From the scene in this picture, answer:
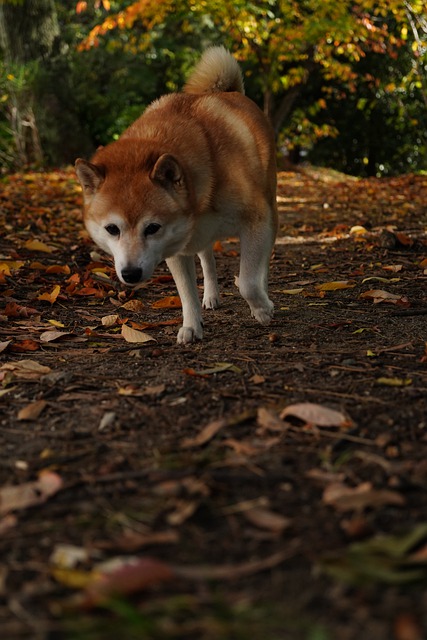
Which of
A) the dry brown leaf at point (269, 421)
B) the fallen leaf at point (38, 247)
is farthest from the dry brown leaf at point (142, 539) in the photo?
the fallen leaf at point (38, 247)

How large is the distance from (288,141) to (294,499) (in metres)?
16.6

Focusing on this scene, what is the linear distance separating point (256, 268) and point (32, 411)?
1.73 m

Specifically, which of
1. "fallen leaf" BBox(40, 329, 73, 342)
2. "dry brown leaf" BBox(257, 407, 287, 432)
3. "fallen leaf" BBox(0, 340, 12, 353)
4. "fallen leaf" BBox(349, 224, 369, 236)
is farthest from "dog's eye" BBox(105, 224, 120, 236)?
"fallen leaf" BBox(349, 224, 369, 236)

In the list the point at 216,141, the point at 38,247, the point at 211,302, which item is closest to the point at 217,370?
the point at 216,141

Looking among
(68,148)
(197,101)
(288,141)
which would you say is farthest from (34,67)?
(197,101)

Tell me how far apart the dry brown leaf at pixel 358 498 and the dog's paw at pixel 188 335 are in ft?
6.38

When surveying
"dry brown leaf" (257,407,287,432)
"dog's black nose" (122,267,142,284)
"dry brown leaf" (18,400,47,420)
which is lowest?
"dry brown leaf" (18,400,47,420)

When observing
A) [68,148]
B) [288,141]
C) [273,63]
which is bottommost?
[288,141]

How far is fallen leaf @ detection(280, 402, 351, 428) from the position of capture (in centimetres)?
238

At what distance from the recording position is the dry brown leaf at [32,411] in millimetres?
2637

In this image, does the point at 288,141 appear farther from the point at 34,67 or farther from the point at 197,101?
the point at 197,101

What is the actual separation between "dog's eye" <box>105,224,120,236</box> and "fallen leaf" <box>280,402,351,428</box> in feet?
4.82

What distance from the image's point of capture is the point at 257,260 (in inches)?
158

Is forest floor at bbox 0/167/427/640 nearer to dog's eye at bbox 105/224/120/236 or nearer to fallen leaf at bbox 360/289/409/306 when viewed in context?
fallen leaf at bbox 360/289/409/306
